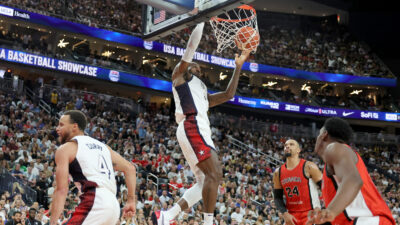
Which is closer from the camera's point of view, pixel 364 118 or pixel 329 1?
pixel 364 118

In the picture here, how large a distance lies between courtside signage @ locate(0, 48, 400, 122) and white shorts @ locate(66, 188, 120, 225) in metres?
20.0

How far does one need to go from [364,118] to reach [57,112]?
77.5 ft

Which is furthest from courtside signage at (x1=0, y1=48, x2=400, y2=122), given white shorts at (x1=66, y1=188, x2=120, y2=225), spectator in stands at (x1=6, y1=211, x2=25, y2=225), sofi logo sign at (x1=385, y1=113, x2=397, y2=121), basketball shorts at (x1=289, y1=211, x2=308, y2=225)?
white shorts at (x1=66, y1=188, x2=120, y2=225)

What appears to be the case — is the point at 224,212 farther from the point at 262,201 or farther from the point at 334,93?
the point at 334,93

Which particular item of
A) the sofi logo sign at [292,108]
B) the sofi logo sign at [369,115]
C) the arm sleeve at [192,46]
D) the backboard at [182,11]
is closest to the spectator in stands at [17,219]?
the backboard at [182,11]

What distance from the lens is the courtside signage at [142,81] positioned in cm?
2875

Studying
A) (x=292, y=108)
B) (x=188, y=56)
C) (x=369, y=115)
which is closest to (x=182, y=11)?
(x=188, y=56)

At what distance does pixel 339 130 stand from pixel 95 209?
2438mm

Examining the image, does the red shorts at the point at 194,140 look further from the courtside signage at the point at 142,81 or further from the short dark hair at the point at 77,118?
the courtside signage at the point at 142,81

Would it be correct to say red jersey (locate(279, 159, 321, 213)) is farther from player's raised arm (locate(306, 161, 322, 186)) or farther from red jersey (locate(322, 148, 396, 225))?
red jersey (locate(322, 148, 396, 225))

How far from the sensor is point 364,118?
38.6 meters

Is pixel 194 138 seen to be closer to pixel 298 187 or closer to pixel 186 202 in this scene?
pixel 186 202

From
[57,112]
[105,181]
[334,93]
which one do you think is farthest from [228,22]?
[334,93]

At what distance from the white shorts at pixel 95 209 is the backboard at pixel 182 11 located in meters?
3.91
